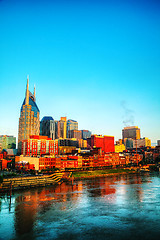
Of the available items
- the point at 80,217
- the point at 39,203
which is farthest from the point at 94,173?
the point at 80,217

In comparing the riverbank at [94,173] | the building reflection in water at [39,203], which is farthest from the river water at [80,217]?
the riverbank at [94,173]

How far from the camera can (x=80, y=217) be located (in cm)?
5534

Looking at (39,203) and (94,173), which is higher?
(39,203)

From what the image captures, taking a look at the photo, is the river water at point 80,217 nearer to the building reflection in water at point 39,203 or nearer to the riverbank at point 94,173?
the building reflection in water at point 39,203

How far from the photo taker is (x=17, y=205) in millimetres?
67250

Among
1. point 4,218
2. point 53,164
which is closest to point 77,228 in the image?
point 4,218

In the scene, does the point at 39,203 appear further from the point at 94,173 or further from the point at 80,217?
the point at 94,173

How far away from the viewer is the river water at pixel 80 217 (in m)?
45.0

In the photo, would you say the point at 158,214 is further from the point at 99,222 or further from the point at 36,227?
the point at 36,227

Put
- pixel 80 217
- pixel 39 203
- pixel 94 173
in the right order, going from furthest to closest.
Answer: pixel 94 173, pixel 39 203, pixel 80 217

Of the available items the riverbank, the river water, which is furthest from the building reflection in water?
the riverbank

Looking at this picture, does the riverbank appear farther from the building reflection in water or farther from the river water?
the river water

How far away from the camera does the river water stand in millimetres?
45031

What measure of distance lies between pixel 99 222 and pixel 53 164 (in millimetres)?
111995
